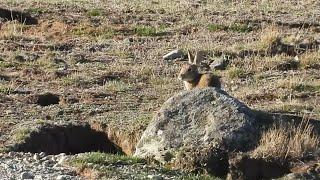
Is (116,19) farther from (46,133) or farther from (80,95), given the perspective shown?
(46,133)

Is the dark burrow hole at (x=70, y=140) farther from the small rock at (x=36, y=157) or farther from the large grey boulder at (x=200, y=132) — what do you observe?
the large grey boulder at (x=200, y=132)

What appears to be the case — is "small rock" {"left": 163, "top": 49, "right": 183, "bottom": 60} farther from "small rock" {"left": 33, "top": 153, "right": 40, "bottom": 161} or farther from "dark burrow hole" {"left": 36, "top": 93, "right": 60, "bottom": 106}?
"small rock" {"left": 33, "top": 153, "right": 40, "bottom": 161}

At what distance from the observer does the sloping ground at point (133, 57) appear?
13.7 m

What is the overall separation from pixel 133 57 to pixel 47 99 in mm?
4497

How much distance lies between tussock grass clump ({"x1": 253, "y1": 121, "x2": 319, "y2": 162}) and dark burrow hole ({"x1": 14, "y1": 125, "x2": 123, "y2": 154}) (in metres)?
2.85

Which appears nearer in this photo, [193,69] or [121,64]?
[193,69]

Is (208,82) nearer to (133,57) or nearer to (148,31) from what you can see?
(133,57)

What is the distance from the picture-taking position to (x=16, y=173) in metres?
9.96

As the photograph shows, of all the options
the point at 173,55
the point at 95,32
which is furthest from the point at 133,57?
the point at 95,32

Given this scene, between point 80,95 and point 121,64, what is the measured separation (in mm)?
3113

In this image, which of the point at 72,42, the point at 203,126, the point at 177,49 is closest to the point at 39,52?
the point at 72,42

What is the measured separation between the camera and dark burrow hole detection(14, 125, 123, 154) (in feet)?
39.7

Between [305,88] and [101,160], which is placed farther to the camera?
[305,88]

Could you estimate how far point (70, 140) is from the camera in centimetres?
1260
